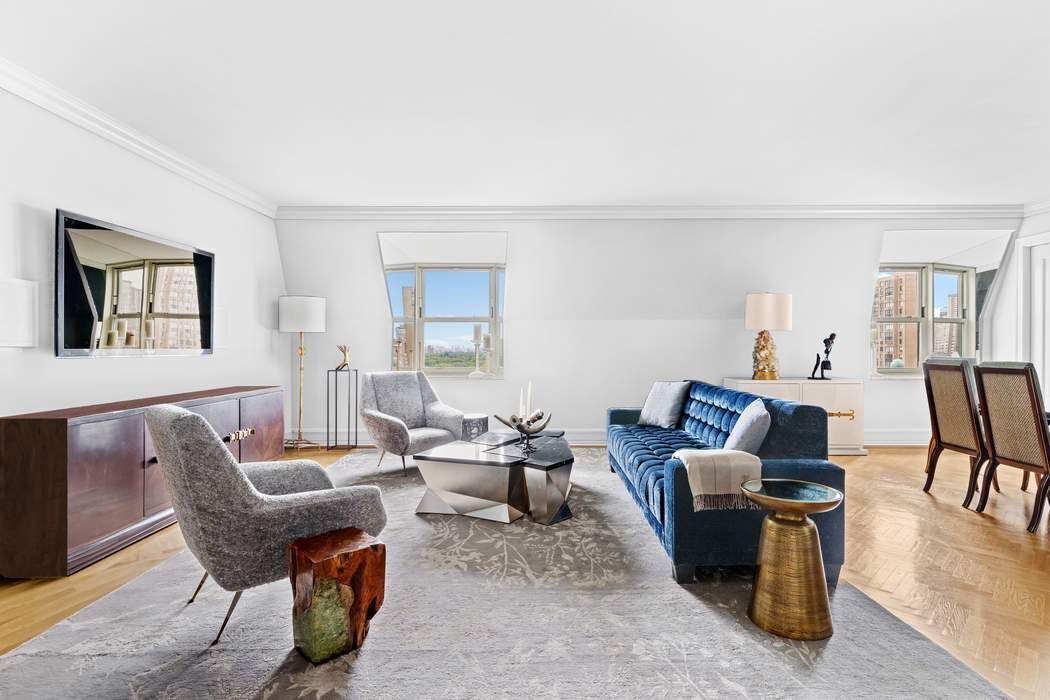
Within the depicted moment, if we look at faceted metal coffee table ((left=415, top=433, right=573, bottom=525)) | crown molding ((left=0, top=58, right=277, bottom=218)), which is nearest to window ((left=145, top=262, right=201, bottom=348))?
crown molding ((left=0, top=58, right=277, bottom=218))

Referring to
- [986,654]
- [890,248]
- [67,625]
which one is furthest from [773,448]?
[890,248]

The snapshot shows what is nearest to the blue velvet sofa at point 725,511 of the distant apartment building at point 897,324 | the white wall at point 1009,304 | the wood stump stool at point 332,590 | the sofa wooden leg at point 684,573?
the sofa wooden leg at point 684,573

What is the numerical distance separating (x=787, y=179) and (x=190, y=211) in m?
5.11

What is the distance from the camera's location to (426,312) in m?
6.11

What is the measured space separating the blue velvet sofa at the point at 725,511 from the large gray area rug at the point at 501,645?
0.52 ft

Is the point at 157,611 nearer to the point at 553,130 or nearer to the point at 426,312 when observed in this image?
the point at 553,130

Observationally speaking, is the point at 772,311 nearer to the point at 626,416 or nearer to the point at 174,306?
the point at 626,416

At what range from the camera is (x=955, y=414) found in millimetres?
3859

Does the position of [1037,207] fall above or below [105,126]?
above

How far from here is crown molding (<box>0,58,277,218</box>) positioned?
2.78 meters

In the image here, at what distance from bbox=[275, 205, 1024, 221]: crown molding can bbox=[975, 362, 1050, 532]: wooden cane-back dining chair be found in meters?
2.49

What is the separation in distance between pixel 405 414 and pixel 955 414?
4485 mm

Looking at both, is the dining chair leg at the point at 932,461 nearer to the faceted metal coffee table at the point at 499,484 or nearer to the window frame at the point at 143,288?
the faceted metal coffee table at the point at 499,484

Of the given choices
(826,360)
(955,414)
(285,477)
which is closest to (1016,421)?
(955,414)
